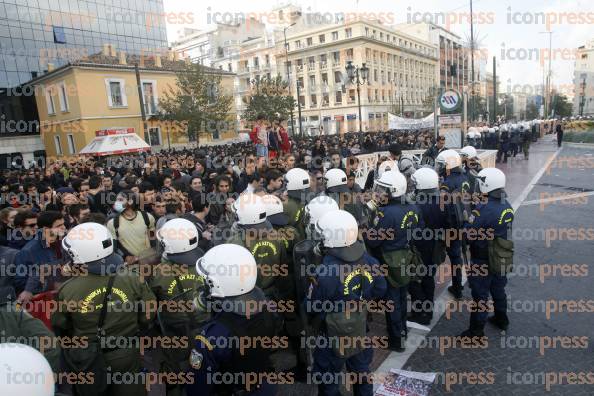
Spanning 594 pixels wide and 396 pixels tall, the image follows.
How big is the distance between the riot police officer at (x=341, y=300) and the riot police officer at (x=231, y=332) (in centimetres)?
81

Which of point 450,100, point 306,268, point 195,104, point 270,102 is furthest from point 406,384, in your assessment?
point 270,102

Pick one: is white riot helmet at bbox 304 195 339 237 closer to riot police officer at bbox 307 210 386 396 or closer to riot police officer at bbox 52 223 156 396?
riot police officer at bbox 307 210 386 396

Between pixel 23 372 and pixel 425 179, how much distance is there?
4.91m

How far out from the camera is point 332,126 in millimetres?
56688

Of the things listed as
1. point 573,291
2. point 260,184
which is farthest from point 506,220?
point 260,184

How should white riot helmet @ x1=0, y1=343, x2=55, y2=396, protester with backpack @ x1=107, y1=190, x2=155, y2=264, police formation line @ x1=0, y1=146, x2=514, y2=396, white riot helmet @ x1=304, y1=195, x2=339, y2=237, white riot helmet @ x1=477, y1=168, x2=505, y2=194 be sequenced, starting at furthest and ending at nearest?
1. protester with backpack @ x1=107, y1=190, x2=155, y2=264
2. white riot helmet @ x1=477, y1=168, x2=505, y2=194
3. white riot helmet @ x1=304, y1=195, x2=339, y2=237
4. police formation line @ x1=0, y1=146, x2=514, y2=396
5. white riot helmet @ x1=0, y1=343, x2=55, y2=396

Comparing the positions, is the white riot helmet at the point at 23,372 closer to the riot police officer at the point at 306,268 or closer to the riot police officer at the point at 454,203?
the riot police officer at the point at 306,268

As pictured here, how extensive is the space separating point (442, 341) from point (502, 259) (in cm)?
129

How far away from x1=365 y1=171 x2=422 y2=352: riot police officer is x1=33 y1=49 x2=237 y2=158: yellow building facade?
26.0 m

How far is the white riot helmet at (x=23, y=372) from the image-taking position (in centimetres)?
158

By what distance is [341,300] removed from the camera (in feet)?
11.0

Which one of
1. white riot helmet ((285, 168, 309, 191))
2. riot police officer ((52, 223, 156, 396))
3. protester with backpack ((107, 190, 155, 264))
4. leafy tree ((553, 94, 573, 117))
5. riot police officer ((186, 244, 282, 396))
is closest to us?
riot police officer ((186, 244, 282, 396))

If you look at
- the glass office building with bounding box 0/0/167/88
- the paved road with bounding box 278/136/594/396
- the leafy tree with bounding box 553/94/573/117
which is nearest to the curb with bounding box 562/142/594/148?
the paved road with bounding box 278/136/594/396

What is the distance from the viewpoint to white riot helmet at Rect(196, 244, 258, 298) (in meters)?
2.57
